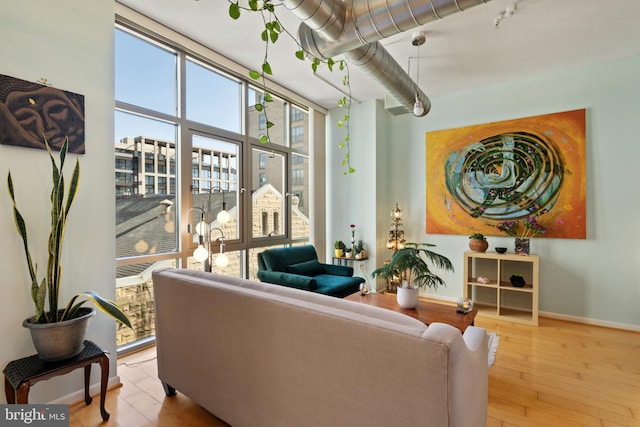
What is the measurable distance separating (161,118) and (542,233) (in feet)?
14.4

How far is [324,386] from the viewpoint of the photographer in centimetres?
123

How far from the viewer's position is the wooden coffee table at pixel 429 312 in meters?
2.26

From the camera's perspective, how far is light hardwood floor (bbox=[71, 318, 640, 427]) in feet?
6.00

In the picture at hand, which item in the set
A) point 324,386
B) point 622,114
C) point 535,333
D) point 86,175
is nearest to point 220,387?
point 324,386

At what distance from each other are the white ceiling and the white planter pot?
7.64 ft

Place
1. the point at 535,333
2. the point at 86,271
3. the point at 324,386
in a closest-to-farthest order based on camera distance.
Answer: the point at 324,386, the point at 86,271, the point at 535,333

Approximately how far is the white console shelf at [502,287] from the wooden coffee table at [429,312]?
1323 millimetres

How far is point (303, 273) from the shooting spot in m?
3.70

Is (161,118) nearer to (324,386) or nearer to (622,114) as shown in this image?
(324,386)

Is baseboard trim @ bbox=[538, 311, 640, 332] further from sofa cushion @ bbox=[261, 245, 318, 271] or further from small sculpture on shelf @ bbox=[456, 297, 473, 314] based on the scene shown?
sofa cushion @ bbox=[261, 245, 318, 271]

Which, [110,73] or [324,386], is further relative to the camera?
[110,73]

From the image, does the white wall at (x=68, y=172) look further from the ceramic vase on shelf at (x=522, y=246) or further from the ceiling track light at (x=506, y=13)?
the ceramic vase on shelf at (x=522, y=246)

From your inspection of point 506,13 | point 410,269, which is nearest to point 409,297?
point 410,269

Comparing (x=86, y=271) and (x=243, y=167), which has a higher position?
(x=243, y=167)
